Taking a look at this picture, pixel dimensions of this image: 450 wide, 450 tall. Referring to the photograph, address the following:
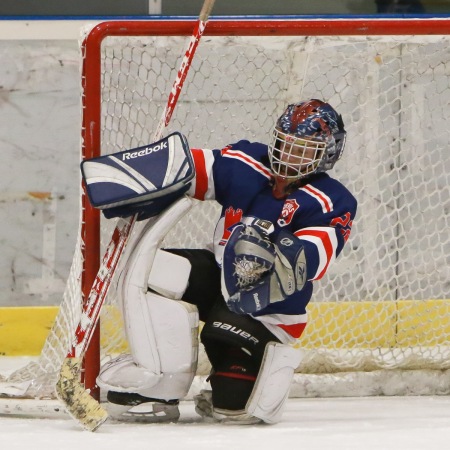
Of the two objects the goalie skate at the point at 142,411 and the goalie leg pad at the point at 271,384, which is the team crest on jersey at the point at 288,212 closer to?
the goalie leg pad at the point at 271,384

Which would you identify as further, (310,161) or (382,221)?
(382,221)

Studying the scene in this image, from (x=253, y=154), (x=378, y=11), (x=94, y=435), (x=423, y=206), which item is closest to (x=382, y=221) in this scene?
(x=423, y=206)

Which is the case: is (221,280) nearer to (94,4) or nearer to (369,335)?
(369,335)

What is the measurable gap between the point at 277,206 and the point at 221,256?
17 cm

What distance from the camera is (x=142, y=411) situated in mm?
2812

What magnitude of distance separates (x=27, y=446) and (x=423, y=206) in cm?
164

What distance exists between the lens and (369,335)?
359 centimetres

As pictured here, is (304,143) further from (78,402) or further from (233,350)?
(78,402)

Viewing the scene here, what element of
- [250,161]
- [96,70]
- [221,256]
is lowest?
[221,256]

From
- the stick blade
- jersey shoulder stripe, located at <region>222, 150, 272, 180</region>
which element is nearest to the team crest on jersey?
jersey shoulder stripe, located at <region>222, 150, 272, 180</region>

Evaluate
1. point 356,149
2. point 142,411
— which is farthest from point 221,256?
point 356,149

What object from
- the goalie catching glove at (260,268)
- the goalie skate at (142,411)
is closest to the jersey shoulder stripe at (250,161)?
the goalie catching glove at (260,268)

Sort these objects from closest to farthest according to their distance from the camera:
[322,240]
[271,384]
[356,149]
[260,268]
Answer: [260,268], [322,240], [271,384], [356,149]

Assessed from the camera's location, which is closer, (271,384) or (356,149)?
(271,384)
